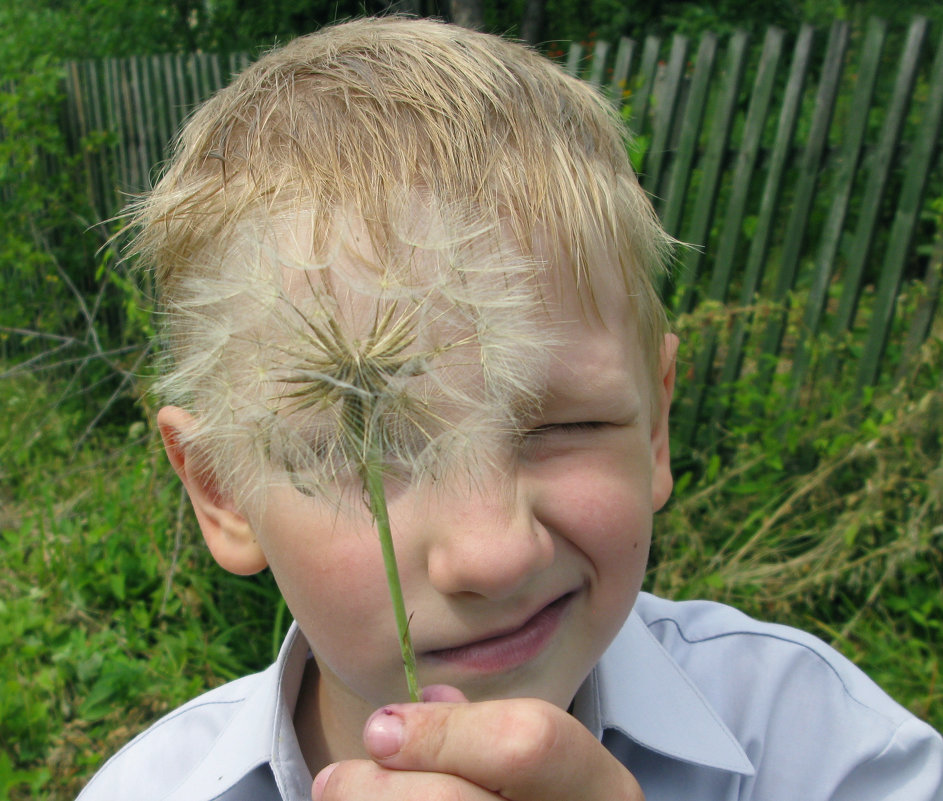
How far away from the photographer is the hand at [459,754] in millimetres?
955

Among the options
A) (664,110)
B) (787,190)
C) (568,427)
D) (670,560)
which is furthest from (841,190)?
(568,427)

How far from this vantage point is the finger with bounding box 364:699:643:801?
955 mm

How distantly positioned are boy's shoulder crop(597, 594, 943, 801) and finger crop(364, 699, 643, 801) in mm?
789

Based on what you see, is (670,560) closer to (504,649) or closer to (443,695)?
(504,649)

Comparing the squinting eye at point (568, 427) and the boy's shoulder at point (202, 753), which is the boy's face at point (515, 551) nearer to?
the squinting eye at point (568, 427)

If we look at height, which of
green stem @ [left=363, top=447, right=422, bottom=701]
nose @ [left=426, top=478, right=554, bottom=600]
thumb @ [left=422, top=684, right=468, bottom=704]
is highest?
green stem @ [left=363, top=447, right=422, bottom=701]

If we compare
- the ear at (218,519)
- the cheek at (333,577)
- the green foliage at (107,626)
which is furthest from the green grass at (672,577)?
the cheek at (333,577)

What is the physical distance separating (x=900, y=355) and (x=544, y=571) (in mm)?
3888

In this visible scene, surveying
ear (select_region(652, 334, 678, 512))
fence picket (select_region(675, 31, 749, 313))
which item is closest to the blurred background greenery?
fence picket (select_region(675, 31, 749, 313))

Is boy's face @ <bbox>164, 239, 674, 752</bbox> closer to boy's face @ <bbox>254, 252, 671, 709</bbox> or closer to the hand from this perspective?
boy's face @ <bbox>254, 252, 671, 709</bbox>

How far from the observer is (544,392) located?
1238 millimetres

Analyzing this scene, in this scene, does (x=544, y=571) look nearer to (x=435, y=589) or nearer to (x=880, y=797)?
(x=435, y=589)

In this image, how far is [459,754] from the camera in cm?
96

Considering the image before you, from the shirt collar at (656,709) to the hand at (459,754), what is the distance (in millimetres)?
771
